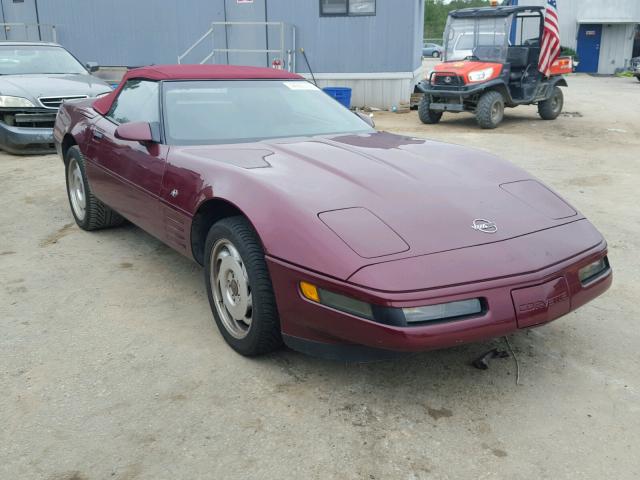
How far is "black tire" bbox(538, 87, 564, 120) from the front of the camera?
1243cm

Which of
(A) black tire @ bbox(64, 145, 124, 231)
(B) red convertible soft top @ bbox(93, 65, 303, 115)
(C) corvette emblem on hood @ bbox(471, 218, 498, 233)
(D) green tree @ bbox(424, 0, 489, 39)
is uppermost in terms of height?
(D) green tree @ bbox(424, 0, 489, 39)

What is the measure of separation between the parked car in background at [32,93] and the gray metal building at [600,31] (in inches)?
1141

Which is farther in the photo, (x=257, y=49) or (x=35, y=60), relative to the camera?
(x=257, y=49)

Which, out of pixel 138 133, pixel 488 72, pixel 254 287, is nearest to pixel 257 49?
pixel 488 72

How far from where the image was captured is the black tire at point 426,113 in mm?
11992

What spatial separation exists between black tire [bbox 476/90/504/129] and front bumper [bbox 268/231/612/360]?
9.06 meters

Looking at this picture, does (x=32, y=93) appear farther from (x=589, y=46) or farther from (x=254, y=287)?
(x=589, y=46)

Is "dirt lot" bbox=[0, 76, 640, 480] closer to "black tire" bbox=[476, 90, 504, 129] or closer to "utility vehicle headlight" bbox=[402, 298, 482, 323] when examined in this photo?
"utility vehicle headlight" bbox=[402, 298, 482, 323]

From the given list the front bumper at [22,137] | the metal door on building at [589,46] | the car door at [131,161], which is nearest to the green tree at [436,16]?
the metal door on building at [589,46]

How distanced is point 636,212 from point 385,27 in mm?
8892

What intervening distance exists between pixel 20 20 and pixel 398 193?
610 inches

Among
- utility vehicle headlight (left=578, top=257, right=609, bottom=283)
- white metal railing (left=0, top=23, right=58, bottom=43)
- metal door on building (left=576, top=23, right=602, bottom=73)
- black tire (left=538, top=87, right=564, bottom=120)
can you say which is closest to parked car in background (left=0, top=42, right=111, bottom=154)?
white metal railing (left=0, top=23, right=58, bottom=43)

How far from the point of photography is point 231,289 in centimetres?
300

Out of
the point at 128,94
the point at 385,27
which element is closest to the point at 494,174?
the point at 128,94
